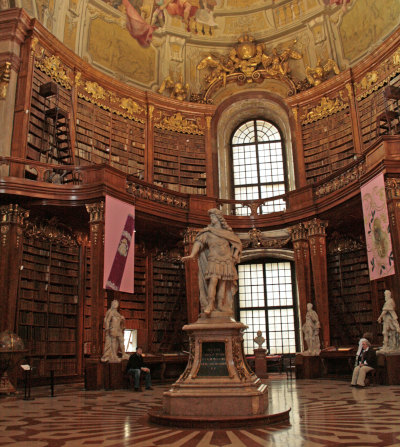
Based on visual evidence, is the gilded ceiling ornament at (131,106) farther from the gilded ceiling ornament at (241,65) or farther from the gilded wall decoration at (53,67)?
the gilded ceiling ornament at (241,65)

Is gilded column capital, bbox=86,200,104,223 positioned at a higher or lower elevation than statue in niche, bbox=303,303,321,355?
higher

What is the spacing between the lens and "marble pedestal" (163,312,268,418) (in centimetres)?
475

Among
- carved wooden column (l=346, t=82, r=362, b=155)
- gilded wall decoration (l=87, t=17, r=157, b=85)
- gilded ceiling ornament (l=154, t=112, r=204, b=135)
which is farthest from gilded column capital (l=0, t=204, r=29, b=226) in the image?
carved wooden column (l=346, t=82, r=362, b=155)

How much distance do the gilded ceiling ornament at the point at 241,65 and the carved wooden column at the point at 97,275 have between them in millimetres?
6570

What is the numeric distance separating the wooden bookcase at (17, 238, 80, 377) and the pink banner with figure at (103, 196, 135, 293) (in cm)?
180

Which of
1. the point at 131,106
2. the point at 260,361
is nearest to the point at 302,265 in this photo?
the point at 260,361

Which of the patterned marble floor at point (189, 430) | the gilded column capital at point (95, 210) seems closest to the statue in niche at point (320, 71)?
the gilded column capital at point (95, 210)

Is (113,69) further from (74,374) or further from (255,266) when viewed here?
(74,374)

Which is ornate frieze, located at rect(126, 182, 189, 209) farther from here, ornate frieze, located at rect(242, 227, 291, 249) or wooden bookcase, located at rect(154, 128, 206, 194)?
ornate frieze, located at rect(242, 227, 291, 249)

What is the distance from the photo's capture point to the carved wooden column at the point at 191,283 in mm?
11695

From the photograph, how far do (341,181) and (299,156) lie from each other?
3.07 metres

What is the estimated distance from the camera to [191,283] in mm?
11914

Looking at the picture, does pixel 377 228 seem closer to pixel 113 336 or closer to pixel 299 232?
pixel 299 232

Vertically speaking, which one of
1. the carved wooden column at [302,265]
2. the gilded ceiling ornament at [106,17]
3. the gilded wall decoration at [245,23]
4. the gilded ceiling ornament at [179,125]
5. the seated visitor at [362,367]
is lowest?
the seated visitor at [362,367]
